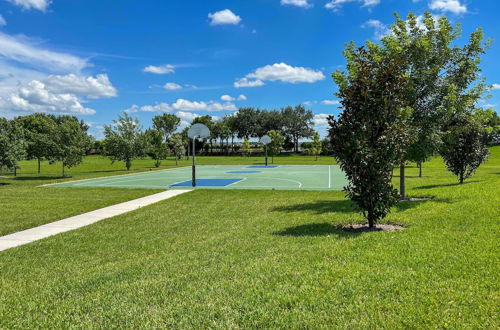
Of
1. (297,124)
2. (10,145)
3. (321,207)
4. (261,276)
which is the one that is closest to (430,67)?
(321,207)

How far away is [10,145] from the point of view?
2205 cm

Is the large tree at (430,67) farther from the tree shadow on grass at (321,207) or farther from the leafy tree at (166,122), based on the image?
the leafy tree at (166,122)

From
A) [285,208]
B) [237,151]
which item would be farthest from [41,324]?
[237,151]

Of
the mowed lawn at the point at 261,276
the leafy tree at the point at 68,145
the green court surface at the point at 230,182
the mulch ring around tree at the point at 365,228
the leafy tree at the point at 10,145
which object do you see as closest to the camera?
the mowed lawn at the point at 261,276

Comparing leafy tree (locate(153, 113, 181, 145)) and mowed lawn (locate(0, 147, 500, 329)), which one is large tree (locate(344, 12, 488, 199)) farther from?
leafy tree (locate(153, 113, 181, 145))

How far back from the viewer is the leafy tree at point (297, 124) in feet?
299

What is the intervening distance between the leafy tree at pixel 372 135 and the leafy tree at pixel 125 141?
30841 mm

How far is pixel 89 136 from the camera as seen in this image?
2978cm

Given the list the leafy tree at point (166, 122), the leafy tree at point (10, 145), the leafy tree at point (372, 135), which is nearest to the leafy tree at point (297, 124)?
the leafy tree at point (166, 122)

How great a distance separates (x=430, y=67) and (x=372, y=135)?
677 cm

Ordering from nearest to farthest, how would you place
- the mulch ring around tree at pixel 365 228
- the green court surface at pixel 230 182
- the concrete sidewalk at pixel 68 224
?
the mulch ring around tree at pixel 365 228 < the concrete sidewalk at pixel 68 224 < the green court surface at pixel 230 182

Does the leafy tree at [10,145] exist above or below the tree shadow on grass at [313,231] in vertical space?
above

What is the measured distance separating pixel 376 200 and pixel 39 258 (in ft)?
21.8

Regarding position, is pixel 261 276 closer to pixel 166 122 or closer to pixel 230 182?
pixel 230 182
